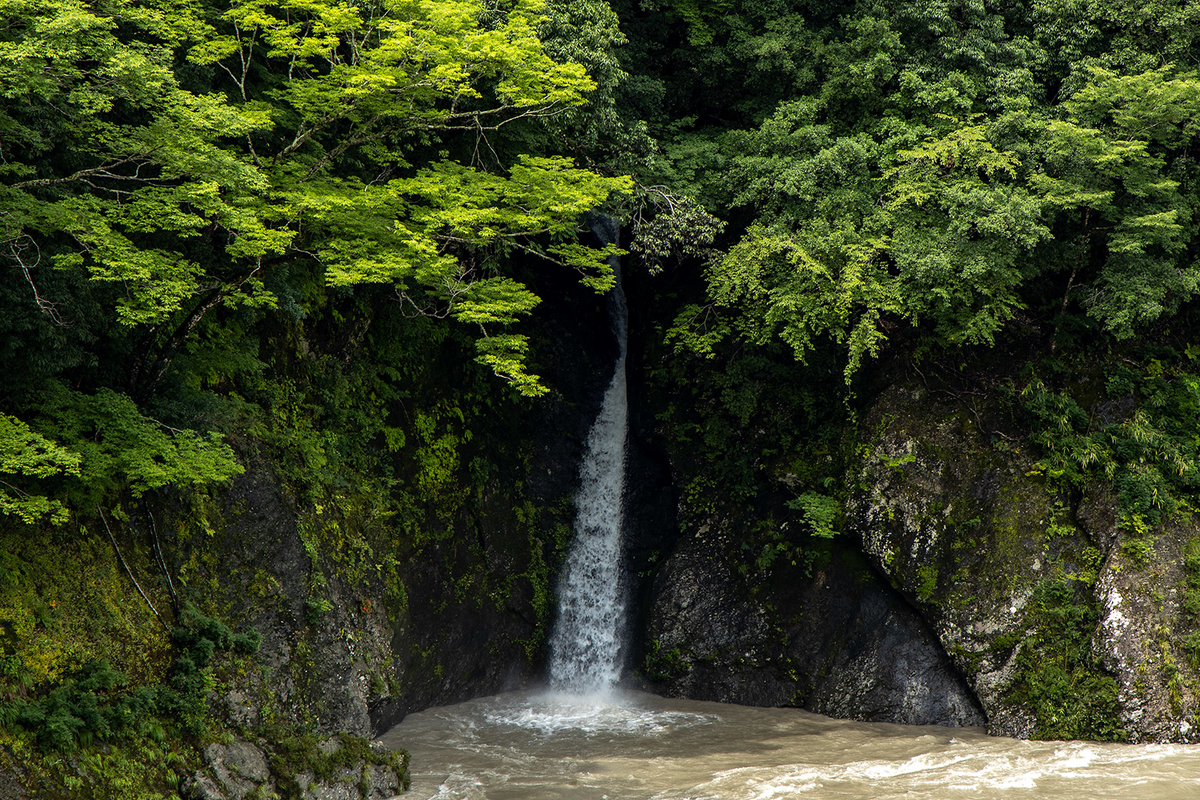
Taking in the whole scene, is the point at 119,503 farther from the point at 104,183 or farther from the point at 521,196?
the point at 521,196

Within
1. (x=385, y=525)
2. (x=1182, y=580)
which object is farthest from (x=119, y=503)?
(x=1182, y=580)

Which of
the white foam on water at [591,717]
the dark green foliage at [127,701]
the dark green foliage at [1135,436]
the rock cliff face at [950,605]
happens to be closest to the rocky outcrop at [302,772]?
the dark green foliage at [127,701]

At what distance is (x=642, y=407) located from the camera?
1588 centimetres

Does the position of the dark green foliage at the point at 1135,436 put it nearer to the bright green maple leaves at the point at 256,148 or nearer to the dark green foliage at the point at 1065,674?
the dark green foliage at the point at 1065,674

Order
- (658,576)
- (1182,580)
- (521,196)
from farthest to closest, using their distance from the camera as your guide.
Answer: (658,576), (1182,580), (521,196)

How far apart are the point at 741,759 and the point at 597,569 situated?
190 inches

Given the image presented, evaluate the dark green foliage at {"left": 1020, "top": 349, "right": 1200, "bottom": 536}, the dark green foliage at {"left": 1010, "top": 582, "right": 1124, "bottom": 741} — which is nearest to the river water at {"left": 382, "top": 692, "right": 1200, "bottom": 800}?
the dark green foliage at {"left": 1010, "top": 582, "right": 1124, "bottom": 741}

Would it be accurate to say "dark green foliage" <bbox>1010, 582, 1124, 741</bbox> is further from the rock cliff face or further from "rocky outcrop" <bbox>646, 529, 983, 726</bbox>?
"rocky outcrop" <bbox>646, 529, 983, 726</bbox>

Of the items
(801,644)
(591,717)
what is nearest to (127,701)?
(591,717)

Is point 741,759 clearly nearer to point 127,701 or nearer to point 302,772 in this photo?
point 302,772

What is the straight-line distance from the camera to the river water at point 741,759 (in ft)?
31.9

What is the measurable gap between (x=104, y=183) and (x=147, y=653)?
4.65 metres

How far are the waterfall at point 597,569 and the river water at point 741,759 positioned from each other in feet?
4.02

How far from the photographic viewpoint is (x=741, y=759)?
11.1m
